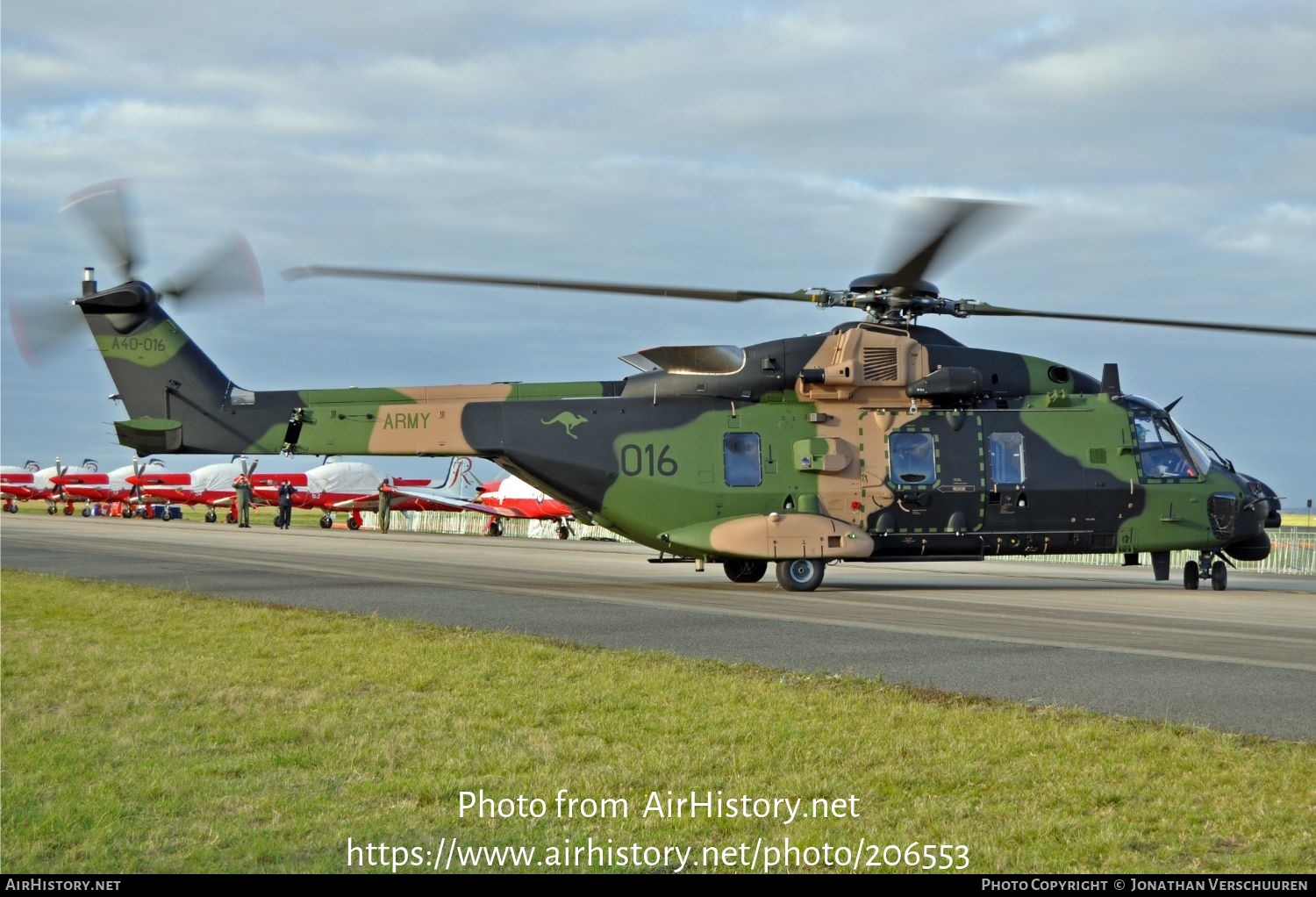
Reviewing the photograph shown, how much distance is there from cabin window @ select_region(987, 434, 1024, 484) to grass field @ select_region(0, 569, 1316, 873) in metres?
11.2

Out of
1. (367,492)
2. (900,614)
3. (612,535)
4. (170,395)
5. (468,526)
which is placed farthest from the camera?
(367,492)

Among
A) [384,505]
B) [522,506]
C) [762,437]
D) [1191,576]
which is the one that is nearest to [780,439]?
[762,437]

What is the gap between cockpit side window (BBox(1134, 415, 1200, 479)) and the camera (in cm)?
2103

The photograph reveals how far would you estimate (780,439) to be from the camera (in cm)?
2016

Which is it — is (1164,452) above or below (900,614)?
above

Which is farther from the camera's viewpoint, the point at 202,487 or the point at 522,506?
the point at 202,487

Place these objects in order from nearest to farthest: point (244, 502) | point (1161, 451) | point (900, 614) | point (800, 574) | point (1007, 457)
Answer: point (900, 614), point (800, 574), point (1007, 457), point (1161, 451), point (244, 502)

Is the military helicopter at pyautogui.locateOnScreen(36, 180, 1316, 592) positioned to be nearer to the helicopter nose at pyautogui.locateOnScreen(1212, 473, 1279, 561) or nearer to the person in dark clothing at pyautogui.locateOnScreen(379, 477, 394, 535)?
the helicopter nose at pyautogui.locateOnScreen(1212, 473, 1279, 561)

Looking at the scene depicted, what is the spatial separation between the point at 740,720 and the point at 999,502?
13409mm

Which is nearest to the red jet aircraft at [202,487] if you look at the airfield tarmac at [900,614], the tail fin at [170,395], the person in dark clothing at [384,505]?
the person in dark clothing at [384,505]

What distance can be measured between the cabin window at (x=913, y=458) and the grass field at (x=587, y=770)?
33.9ft

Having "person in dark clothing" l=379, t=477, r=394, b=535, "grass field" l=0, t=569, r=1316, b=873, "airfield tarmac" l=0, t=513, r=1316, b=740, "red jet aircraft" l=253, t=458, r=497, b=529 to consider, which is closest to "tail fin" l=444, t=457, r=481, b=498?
"red jet aircraft" l=253, t=458, r=497, b=529

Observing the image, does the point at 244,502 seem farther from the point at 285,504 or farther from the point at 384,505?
the point at 384,505

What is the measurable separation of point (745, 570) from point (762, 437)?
3.20 m
